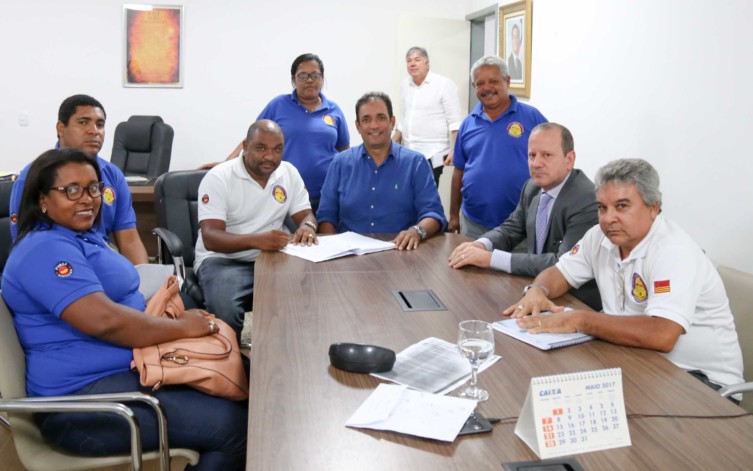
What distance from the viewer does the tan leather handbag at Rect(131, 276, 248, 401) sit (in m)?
1.73

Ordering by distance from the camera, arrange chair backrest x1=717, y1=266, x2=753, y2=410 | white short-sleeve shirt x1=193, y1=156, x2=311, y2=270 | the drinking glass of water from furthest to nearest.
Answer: white short-sleeve shirt x1=193, y1=156, x2=311, y2=270 < chair backrest x1=717, y1=266, x2=753, y2=410 < the drinking glass of water

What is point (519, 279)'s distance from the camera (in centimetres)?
236

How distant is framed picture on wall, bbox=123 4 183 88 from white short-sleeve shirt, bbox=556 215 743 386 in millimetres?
5215

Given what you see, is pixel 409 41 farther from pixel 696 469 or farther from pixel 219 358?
pixel 696 469

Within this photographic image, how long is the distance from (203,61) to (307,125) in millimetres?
2907

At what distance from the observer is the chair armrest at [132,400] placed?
1.55 meters

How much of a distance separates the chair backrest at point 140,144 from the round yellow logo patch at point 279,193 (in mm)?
2718

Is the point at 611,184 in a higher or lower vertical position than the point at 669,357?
higher

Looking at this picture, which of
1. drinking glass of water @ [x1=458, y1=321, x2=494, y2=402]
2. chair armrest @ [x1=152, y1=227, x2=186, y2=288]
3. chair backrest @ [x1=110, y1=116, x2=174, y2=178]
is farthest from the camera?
chair backrest @ [x1=110, y1=116, x2=174, y2=178]

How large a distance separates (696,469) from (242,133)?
5.75 meters

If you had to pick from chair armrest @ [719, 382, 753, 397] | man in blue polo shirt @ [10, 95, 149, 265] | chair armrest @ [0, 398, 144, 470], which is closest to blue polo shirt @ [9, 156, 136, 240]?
man in blue polo shirt @ [10, 95, 149, 265]

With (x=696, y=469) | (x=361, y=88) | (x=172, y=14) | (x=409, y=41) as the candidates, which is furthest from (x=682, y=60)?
(x=172, y=14)

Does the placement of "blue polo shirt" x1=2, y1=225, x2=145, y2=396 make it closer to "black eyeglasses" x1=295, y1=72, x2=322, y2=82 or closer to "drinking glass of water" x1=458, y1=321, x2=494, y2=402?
"drinking glass of water" x1=458, y1=321, x2=494, y2=402

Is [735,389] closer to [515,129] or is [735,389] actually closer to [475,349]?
[475,349]
